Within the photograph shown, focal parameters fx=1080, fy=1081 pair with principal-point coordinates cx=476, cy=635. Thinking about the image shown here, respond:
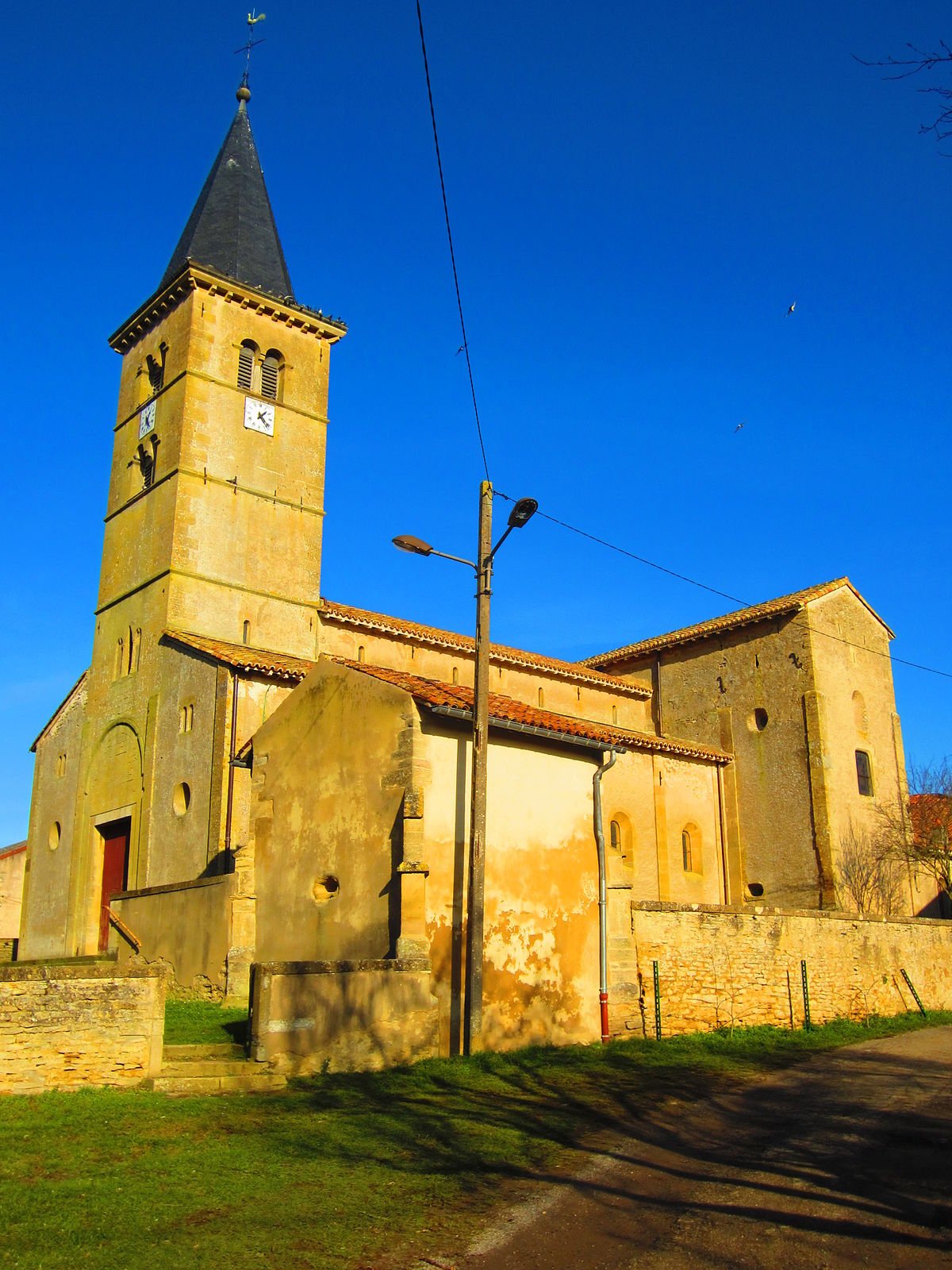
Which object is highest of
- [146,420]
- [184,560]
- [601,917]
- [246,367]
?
[246,367]

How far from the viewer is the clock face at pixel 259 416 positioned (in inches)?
1237

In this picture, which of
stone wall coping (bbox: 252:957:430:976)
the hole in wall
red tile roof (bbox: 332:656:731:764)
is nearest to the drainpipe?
red tile roof (bbox: 332:656:731:764)

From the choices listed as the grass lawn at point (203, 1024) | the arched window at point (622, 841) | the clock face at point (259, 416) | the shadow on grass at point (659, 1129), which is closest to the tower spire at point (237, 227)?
the clock face at point (259, 416)

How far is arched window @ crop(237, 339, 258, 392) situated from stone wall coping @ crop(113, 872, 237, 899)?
15.9 metres

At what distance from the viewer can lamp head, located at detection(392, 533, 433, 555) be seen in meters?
15.6

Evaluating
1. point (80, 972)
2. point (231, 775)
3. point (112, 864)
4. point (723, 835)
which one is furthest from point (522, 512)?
point (723, 835)

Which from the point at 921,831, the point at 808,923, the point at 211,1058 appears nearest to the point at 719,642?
the point at 921,831

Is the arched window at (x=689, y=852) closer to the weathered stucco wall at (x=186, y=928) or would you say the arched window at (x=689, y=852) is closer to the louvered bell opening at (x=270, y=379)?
the weathered stucco wall at (x=186, y=928)

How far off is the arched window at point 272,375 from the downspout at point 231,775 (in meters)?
11.3

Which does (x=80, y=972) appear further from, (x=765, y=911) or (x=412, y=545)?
(x=765, y=911)

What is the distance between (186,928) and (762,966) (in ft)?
34.2

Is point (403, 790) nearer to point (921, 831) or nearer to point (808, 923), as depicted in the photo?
point (808, 923)

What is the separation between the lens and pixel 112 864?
93.2 feet

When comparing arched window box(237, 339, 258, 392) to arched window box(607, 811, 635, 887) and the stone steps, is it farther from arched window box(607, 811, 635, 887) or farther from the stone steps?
the stone steps
